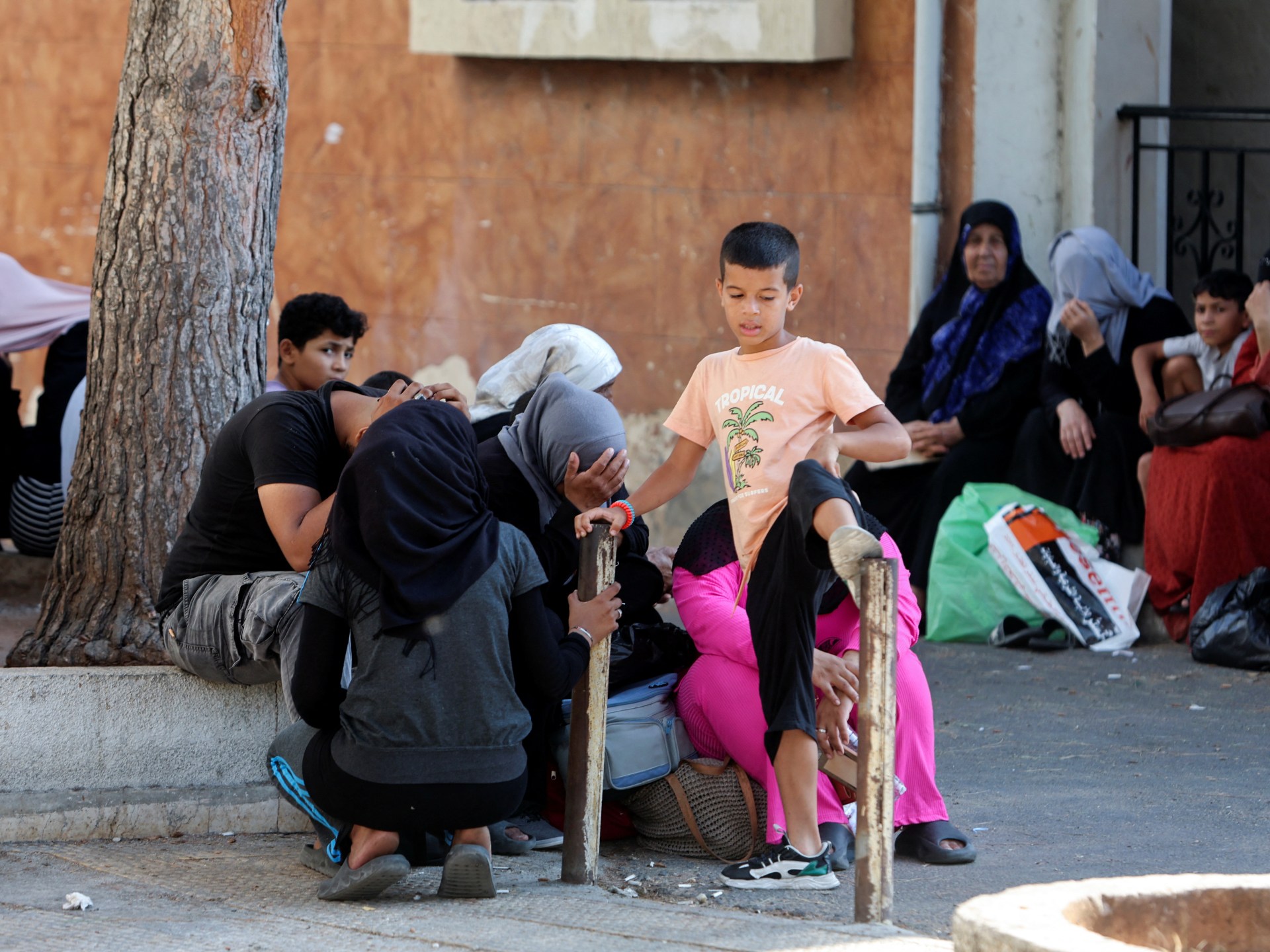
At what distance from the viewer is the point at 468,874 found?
3.29 m

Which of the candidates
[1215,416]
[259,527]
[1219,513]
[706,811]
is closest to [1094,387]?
[1215,416]

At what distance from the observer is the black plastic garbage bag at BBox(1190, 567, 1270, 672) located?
18.7 ft

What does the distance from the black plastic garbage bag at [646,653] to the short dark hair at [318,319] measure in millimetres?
1643

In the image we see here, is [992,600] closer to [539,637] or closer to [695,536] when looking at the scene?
[695,536]

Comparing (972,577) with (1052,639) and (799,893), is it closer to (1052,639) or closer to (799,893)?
(1052,639)

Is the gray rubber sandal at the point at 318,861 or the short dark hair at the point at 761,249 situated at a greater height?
the short dark hair at the point at 761,249

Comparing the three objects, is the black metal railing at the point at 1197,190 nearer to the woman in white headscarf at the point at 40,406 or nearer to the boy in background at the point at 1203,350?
the boy in background at the point at 1203,350

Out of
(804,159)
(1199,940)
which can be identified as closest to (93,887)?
(1199,940)

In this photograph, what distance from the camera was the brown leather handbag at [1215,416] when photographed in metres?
5.92

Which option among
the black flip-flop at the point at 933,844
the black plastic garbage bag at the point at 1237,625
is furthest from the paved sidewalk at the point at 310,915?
the black plastic garbage bag at the point at 1237,625

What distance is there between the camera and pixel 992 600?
21.4 feet

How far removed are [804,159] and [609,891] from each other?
5552 mm

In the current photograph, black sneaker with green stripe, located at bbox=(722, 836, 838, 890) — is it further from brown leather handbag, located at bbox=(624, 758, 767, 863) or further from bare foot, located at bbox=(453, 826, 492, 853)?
bare foot, located at bbox=(453, 826, 492, 853)

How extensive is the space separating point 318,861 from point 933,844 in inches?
52.9
